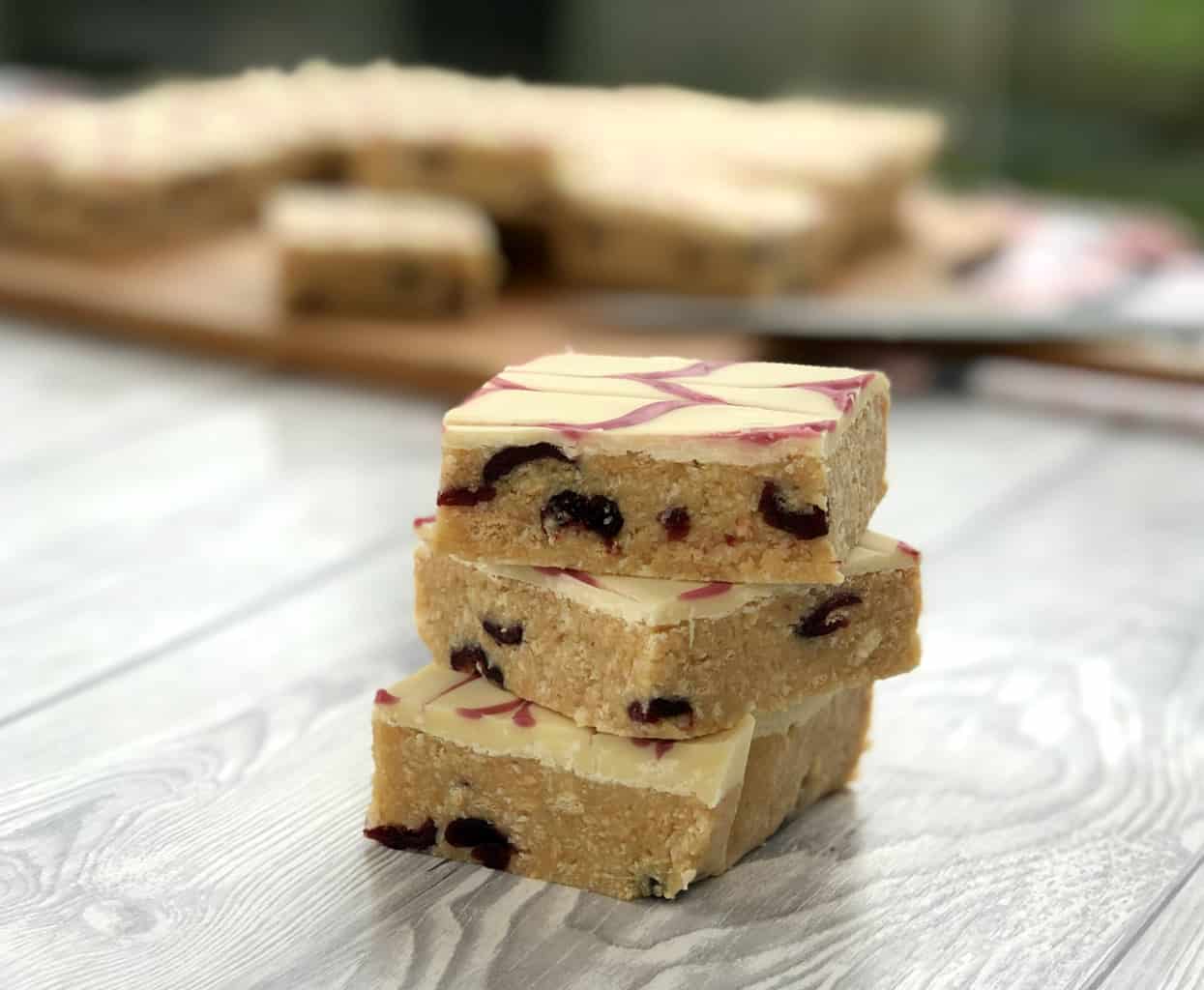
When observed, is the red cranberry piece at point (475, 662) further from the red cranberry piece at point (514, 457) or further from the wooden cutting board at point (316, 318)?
the wooden cutting board at point (316, 318)

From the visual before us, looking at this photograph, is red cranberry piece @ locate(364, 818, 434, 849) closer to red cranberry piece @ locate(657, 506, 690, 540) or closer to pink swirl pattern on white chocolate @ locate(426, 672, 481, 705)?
pink swirl pattern on white chocolate @ locate(426, 672, 481, 705)

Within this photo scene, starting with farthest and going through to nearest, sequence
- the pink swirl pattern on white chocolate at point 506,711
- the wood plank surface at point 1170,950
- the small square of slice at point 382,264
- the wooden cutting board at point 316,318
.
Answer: the small square of slice at point 382,264, the wooden cutting board at point 316,318, the pink swirl pattern on white chocolate at point 506,711, the wood plank surface at point 1170,950

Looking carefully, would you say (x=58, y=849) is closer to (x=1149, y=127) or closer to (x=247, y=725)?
(x=247, y=725)

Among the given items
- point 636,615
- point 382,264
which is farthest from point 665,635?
point 382,264

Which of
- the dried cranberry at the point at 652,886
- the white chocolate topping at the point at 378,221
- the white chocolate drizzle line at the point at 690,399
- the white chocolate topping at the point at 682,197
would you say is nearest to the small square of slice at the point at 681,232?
the white chocolate topping at the point at 682,197

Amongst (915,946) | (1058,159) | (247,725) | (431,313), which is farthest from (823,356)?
(1058,159)

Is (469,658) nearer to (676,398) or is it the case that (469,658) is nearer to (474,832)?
(474,832)

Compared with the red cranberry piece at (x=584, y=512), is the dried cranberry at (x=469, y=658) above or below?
below

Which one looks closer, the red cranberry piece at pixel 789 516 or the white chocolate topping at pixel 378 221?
the red cranberry piece at pixel 789 516
